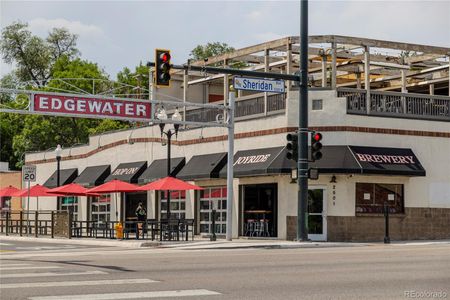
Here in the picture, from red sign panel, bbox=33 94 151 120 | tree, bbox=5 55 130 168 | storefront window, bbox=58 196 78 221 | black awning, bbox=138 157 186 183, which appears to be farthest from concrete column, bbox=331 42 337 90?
tree, bbox=5 55 130 168

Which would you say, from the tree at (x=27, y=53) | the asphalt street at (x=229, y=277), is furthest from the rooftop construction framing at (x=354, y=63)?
the tree at (x=27, y=53)

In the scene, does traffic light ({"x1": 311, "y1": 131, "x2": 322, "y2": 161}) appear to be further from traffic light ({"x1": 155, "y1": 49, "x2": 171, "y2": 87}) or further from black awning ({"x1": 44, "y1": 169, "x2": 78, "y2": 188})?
black awning ({"x1": 44, "y1": 169, "x2": 78, "y2": 188})

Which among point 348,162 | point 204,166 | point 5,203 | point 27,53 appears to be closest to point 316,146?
point 348,162

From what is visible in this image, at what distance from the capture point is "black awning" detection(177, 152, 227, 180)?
35.3 m

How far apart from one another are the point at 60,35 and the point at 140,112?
50971 mm

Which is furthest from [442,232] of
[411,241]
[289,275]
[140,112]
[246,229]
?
[289,275]

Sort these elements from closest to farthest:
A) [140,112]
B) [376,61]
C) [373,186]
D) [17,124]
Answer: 1. [140,112]
2. [373,186]
3. [376,61]
4. [17,124]

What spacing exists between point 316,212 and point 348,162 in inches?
104

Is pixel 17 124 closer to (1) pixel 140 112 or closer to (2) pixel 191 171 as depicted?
(2) pixel 191 171

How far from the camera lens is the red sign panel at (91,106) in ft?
93.9

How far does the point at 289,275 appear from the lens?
15.2 m

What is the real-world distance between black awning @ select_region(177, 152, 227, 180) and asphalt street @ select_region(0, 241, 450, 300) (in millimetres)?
15034

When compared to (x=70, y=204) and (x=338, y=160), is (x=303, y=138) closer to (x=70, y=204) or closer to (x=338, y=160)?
(x=338, y=160)

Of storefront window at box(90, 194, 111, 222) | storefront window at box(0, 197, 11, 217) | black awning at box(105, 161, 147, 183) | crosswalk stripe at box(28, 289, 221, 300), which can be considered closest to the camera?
crosswalk stripe at box(28, 289, 221, 300)
